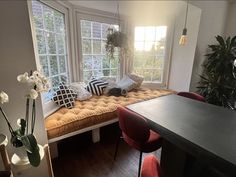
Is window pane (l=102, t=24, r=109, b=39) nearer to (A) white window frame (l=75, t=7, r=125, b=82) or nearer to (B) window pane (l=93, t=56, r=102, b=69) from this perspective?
(A) white window frame (l=75, t=7, r=125, b=82)

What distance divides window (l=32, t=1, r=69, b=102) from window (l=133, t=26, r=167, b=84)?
1566 millimetres

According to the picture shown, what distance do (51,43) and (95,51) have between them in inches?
37.4

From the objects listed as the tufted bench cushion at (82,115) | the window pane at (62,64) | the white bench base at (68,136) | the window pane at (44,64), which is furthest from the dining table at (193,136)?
the window pane at (62,64)

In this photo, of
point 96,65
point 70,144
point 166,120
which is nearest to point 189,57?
point 96,65

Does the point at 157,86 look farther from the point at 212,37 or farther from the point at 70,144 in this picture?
the point at 70,144

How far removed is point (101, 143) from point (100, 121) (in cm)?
47

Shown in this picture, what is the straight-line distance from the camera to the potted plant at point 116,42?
8.73 ft

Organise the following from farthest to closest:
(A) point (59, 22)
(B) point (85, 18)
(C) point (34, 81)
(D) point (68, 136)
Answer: (B) point (85, 18) < (A) point (59, 22) < (D) point (68, 136) < (C) point (34, 81)

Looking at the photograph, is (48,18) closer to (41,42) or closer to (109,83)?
(41,42)

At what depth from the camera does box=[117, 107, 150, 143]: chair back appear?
136 centimetres

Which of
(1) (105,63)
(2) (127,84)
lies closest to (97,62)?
(1) (105,63)

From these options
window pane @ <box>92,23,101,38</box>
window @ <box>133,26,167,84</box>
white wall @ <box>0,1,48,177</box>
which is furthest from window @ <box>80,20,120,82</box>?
white wall @ <box>0,1,48,177</box>

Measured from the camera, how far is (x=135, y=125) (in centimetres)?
139

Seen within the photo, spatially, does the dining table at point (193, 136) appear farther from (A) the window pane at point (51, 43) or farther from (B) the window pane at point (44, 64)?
(A) the window pane at point (51, 43)
